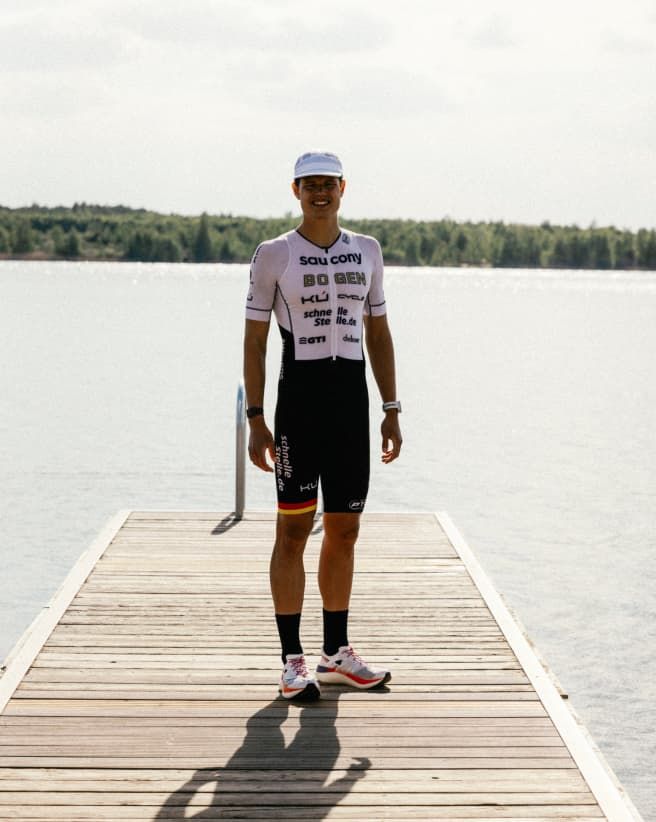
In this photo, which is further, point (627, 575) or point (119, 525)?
Answer: point (627, 575)

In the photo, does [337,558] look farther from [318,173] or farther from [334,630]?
[318,173]

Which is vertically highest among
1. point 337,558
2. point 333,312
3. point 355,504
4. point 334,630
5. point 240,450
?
point 333,312

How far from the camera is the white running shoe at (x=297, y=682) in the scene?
516 cm

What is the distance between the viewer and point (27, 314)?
7300cm

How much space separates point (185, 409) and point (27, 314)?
45344 mm

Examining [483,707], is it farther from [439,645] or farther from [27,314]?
[27,314]

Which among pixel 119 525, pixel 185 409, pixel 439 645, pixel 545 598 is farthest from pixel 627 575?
pixel 185 409

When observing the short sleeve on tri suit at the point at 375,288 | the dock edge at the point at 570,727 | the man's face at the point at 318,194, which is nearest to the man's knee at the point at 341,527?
the short sleeve on tri suit at the point at 375,288

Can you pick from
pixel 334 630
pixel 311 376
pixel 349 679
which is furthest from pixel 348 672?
pixel 311 376

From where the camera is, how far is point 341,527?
17.2 ft

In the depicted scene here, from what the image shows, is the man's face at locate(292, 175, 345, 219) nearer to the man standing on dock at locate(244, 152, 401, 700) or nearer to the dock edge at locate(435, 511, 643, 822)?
the man standing on dock at locate(244, 152, 401, 700)

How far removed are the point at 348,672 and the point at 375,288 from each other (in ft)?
5.64

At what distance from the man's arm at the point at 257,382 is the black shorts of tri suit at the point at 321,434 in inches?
3.2

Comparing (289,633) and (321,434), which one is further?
(289,633)
